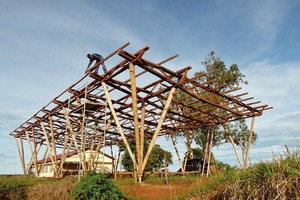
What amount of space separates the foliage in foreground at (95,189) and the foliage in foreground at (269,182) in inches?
130

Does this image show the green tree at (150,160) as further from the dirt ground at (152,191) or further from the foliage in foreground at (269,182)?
the foliage in foreground at (269,182)

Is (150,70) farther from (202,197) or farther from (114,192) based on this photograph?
(202,197)

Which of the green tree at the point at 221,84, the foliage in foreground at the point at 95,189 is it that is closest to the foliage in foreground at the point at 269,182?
the foliage in foreground at the point at 95,189

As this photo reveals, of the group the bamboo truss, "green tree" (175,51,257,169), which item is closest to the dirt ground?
the bamboo truss

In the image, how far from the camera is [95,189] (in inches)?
293

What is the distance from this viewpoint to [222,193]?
227 inches

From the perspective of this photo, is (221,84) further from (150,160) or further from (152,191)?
(152,191)

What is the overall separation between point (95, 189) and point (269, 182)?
194 inches

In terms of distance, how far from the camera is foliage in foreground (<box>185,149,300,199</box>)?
429cm

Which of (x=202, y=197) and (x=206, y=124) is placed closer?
(x=202, y=197)

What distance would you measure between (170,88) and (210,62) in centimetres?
1591

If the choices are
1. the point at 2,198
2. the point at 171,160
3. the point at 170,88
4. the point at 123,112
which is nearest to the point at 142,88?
the point at 170,88

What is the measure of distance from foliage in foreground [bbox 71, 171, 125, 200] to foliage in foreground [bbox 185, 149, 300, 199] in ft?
10.8

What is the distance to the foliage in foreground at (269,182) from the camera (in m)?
4.29
